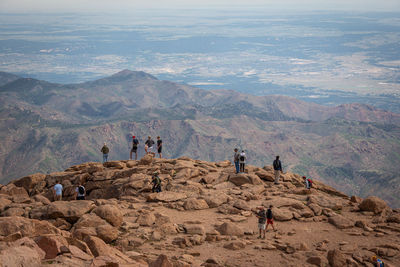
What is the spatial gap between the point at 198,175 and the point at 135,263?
21160 mm

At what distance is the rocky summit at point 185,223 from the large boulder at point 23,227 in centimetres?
6

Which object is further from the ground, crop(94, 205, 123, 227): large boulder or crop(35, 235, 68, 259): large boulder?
crop(35, 235, 68, 259): large boulder

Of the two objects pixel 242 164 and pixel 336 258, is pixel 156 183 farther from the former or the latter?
pixel 336 258

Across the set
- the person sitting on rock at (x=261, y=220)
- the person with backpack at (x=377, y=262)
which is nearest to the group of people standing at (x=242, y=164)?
the person sitting on rock at (x=261, y=220)

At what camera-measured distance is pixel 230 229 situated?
28906mm

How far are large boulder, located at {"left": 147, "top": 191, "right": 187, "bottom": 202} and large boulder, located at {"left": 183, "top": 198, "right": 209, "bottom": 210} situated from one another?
144 cm

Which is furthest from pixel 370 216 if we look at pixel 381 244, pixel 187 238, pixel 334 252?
pixel 187 238

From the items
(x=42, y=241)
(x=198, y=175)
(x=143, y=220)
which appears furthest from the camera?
(x=198, y=175)

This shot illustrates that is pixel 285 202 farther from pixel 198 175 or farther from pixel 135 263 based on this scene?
pixel 135 263

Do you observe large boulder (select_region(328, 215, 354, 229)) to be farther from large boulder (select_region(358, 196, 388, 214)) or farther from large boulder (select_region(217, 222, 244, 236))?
large boulder (select_region(217, 222, 244, 236))

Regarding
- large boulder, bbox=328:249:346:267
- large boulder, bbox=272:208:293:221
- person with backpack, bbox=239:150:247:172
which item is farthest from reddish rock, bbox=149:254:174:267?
person with backpack, bbox=239:150:247:172

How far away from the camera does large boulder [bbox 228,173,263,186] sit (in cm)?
4022

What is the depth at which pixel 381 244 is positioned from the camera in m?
28.8

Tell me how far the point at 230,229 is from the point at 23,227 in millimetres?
13622
